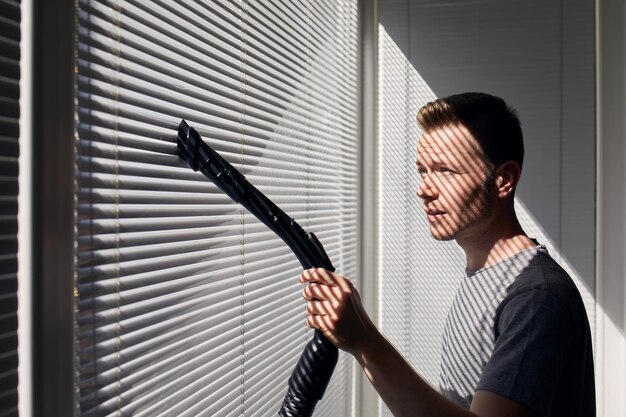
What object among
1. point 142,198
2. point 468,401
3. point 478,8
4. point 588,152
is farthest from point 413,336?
point 142,198

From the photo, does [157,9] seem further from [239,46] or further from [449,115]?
[449,115]

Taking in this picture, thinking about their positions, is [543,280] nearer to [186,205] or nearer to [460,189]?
[460,189]

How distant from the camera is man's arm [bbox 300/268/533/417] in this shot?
36.9 inches

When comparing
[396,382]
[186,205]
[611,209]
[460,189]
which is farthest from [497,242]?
[611,209]

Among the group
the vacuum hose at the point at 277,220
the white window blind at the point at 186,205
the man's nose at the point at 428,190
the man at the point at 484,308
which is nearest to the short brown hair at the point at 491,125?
the man at the point at 484,308

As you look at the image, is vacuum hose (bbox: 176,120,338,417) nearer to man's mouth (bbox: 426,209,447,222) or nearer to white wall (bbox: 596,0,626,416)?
man's mouth (bbox: 426,209,447,222)

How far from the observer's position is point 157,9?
93 cm

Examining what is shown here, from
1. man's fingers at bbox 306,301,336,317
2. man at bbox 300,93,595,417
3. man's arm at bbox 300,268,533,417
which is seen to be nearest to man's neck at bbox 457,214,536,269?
man at bbox 300,93,595,417

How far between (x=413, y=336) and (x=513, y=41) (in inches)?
45.9

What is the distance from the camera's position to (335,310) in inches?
36.9

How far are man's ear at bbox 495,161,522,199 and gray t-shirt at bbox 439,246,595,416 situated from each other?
0.14m

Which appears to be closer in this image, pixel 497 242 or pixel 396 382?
pixel 396 382

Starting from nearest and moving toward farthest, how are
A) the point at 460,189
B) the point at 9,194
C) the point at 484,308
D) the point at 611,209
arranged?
1. the point at 9,194
2. the point at 484,308
3. the point at 460,189
4. the point at 611,209

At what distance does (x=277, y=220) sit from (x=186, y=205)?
0.17m
